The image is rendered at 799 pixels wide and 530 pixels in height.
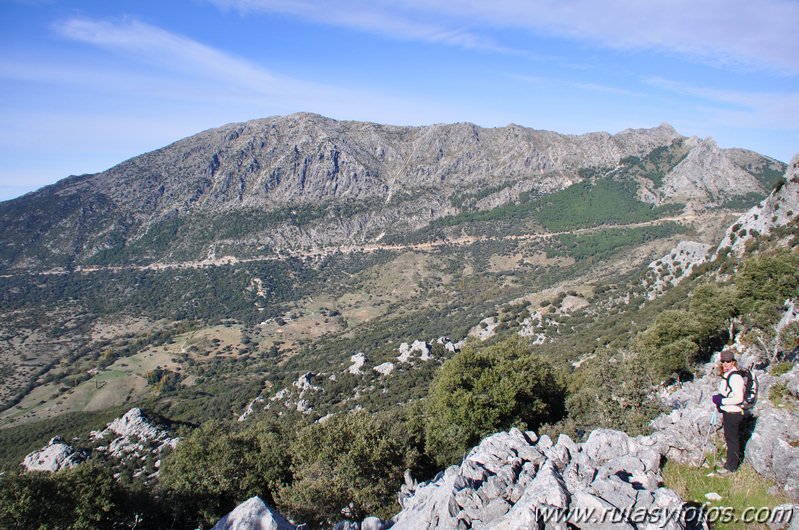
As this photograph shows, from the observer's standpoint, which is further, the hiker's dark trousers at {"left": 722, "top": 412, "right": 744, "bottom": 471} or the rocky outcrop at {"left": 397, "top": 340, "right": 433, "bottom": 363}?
the rocky outcrop at {"left": 397, "top": 340, "right": 433, "bottom": 363}

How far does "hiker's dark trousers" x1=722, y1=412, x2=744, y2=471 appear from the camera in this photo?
10859 millimetres

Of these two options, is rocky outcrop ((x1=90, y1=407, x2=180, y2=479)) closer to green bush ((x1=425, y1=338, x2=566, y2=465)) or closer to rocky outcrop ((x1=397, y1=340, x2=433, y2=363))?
rocky outcrop ((x1=397, y1=340, x2=433, y2=363))

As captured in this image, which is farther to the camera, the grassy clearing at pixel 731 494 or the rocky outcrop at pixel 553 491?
the rocky outcrop at pixel 553 491

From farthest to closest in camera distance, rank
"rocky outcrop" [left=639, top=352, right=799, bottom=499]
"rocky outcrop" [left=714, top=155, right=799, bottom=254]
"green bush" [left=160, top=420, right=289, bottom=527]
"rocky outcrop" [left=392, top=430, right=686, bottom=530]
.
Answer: "rocky outcrop" [left=714, top=155, right=799, bottom=254] < "green bush" [left=160, top=420, right=289, bottom=527] < "rocky outcrop" [left=639, top=352, right=799, bottom=499] < "rocky outcrop" [left=392, top=430, right=686, bottom=530]

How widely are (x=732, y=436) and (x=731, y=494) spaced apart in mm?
1405

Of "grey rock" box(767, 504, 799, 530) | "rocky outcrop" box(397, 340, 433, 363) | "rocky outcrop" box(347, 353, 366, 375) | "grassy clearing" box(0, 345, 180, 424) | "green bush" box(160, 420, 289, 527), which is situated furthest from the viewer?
"grassy clearing" box(0, 345, 180, 424)

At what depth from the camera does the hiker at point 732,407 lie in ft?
35.6

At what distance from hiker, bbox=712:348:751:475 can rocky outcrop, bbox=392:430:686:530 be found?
1.74 m

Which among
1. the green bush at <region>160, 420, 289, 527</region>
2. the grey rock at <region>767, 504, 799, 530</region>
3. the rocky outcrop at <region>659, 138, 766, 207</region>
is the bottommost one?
the green bush at <region>160, 420, 289, 527</region>

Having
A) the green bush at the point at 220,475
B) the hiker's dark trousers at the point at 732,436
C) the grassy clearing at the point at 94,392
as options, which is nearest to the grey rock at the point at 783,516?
the hiker's dark trousers at the point at 732,436

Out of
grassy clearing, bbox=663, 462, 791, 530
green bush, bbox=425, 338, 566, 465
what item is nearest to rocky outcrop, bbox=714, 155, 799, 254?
green bush, bbox=425, 338, 566, 465

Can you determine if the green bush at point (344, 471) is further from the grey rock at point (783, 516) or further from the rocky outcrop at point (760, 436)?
the grey rock at point (783, 516)

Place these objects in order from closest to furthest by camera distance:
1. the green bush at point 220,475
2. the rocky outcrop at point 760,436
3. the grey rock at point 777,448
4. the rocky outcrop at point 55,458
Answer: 1. the grey rock at point 777,448
2. the rocky outcrop at point 760,436
3. the green bush at point 220,475
4. the rocky outcrop at point 55,458

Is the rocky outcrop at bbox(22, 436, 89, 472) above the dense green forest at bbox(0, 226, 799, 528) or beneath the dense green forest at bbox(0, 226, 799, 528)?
beneath
